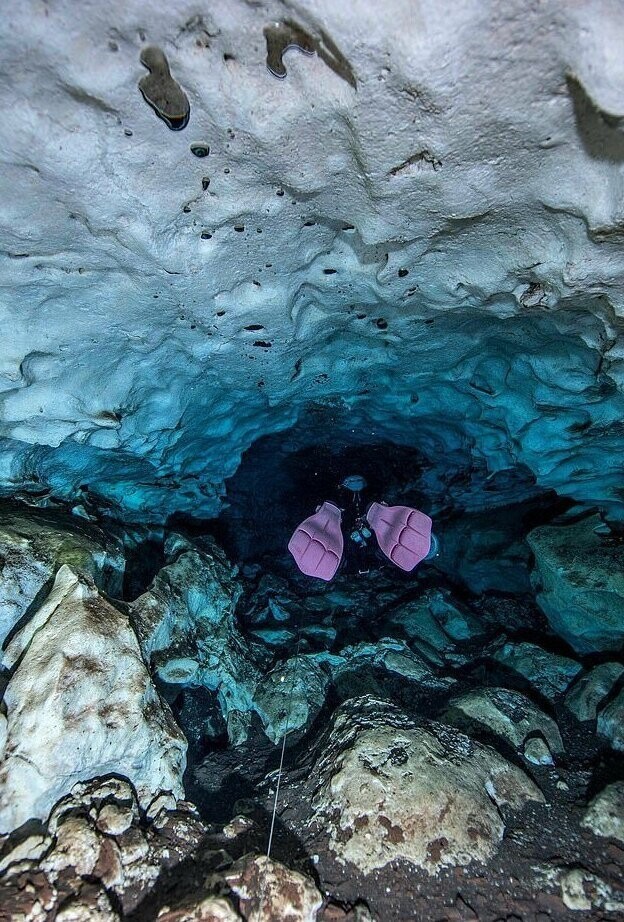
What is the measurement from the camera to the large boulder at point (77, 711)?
249 centimetres

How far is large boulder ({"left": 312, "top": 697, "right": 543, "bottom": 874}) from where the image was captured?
9.25ft

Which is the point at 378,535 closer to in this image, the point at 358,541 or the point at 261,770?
the point at 358,541

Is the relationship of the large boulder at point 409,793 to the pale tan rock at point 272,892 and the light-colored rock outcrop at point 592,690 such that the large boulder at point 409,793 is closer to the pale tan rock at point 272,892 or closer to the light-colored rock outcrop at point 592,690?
the pale tan rock at point 272,892

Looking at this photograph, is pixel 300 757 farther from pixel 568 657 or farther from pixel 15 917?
pixel 568 657

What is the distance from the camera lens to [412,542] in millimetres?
5707

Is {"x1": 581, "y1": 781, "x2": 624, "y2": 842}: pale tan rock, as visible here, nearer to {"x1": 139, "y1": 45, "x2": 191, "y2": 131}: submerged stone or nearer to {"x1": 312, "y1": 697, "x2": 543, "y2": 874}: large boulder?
{"x1": 312, "y1": 697, "x2": 543, "y2": 874}: large boulder

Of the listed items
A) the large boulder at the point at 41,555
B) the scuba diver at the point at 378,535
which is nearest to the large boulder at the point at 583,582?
the scuba diver at the point at 378,535

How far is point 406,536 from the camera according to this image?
18.7 feet

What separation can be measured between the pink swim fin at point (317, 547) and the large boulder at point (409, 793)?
2404mm

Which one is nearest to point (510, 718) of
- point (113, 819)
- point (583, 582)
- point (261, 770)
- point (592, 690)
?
point (592, 690)

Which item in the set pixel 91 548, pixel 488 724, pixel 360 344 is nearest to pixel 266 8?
pixel 360 344

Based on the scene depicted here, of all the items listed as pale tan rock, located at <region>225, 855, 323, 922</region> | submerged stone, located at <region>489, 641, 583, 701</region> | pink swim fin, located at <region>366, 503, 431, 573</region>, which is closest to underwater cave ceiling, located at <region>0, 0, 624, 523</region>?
pink swim fin, located at <region>366, 503, 431, 573</region>

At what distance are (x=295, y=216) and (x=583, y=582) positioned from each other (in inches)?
198

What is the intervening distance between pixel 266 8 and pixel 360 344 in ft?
9.92
